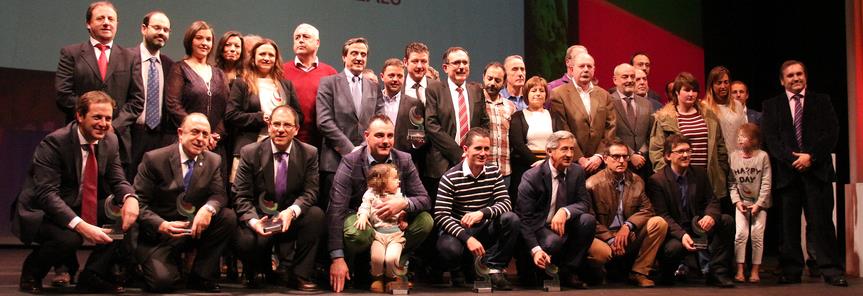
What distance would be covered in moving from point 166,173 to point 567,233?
6.99 ft

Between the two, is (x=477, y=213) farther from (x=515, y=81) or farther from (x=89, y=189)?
(x=89, y=189)

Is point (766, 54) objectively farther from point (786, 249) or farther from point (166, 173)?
point (166, 173)

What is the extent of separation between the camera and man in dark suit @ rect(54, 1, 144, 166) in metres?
4.36

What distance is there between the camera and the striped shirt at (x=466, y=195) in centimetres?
451

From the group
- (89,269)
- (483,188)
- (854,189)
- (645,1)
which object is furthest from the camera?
(645,1)

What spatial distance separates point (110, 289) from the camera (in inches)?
158

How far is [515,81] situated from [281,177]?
5.71 ft

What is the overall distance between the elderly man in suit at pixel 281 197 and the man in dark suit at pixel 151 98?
21.8 inches

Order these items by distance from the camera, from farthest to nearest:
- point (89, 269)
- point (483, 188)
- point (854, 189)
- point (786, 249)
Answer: point (854, 189) → point (786, 249) → point (483, 188) → point (89, 269)

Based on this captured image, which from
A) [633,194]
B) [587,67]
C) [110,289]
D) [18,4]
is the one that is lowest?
[110,289]

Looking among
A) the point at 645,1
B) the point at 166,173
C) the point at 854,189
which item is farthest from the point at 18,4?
the point at 854,189

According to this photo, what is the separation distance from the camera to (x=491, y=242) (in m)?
4.56

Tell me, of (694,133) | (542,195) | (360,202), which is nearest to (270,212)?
(360,202)

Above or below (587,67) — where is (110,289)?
below
